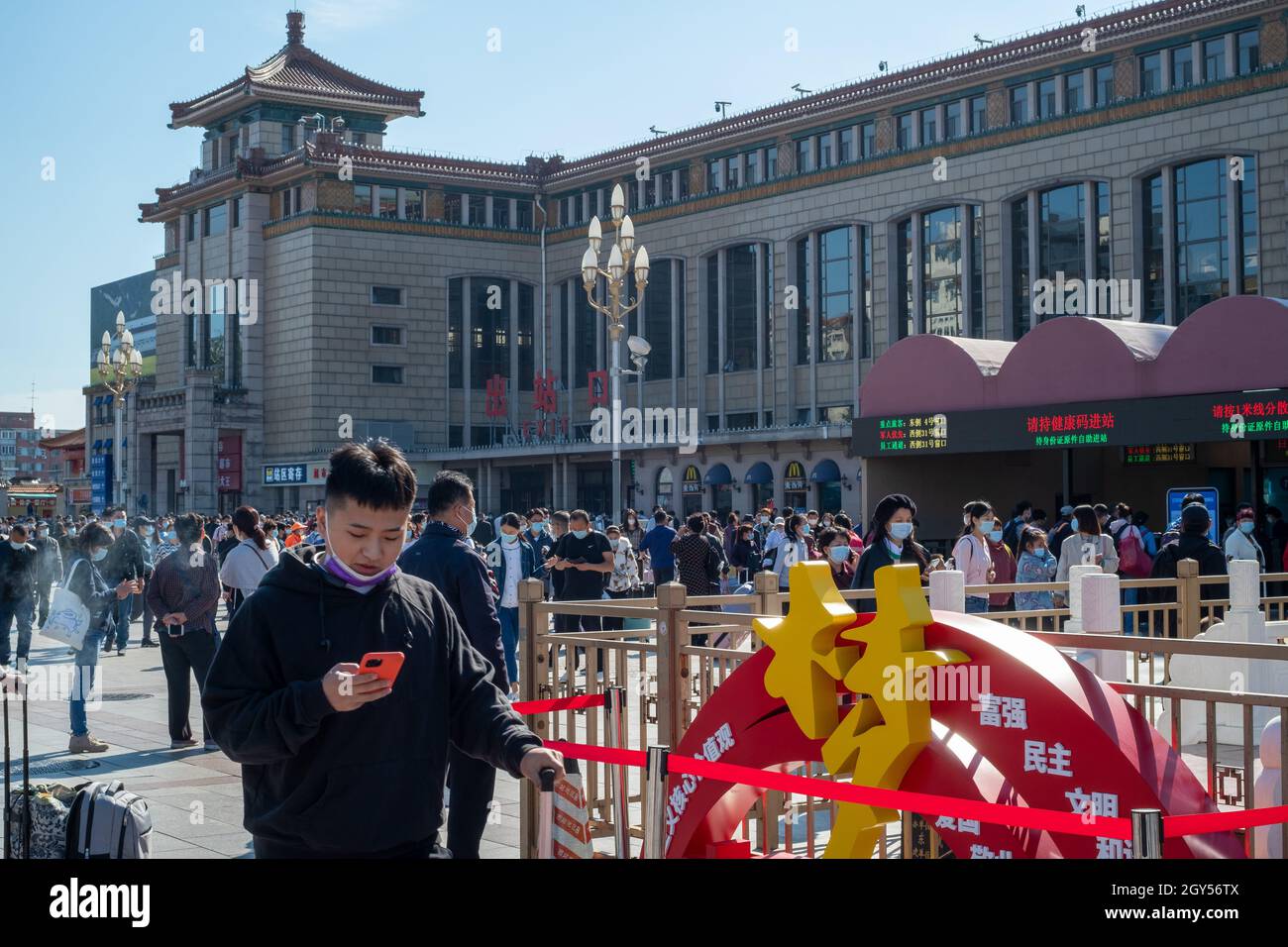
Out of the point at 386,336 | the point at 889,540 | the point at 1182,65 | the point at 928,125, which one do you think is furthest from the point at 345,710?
the point at 386,336

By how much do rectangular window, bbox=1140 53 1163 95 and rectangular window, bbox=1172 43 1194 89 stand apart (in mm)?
395

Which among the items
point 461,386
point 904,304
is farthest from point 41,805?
point 461,386

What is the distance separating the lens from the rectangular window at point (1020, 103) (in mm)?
45500

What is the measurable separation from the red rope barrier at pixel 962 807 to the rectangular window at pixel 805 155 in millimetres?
49301

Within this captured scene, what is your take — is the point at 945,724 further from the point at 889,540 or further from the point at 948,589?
the point at 889,540

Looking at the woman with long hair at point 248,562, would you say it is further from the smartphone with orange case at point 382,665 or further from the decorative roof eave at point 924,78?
the decorative roof eave at point 924,78

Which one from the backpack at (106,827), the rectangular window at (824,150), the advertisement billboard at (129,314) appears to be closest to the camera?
the backpack at (106,827)

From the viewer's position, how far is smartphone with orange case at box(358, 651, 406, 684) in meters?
3.39

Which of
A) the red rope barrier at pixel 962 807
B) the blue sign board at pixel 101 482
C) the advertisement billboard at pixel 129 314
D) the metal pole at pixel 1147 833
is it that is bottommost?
the red rope barrier at pixel 962 807

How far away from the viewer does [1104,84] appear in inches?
1714

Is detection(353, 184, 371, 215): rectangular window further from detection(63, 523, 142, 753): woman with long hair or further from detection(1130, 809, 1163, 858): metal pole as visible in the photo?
detection(1130, 809, 1163, 858): metal pole

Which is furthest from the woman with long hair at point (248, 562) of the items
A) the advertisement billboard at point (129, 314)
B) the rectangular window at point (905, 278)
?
the advertisement billboard at point (129, 314)
